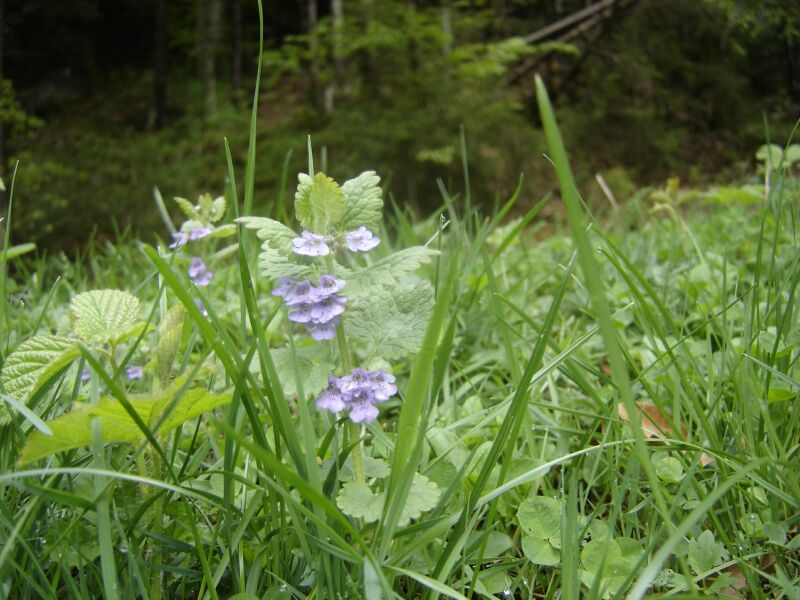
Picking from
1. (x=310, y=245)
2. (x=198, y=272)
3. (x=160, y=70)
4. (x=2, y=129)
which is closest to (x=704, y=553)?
(x=310, y=245)

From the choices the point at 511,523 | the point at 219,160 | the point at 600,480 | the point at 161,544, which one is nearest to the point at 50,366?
the point at 161,544

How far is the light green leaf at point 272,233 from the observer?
0.66 metres

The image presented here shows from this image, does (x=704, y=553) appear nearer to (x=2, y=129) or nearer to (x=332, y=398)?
(x=332, y=398)

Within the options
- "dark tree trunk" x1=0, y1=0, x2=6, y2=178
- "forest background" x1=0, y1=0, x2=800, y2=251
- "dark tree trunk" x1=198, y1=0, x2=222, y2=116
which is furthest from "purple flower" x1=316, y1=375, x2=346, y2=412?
"dark tree trunk" x1=198, y1=0, x2=222, y2=116

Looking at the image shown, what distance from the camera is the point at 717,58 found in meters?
8.93

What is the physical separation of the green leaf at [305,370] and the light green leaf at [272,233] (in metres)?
0.12

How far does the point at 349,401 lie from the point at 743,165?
989cm

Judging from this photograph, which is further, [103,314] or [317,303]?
[103,314]

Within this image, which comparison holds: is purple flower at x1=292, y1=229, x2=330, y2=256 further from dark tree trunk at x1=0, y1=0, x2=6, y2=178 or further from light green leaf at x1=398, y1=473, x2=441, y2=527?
dark tree trunk at x1=0, y1=0, x2=6, y2=178

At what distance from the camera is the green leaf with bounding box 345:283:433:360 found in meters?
0.73

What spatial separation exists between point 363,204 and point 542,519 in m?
0.46

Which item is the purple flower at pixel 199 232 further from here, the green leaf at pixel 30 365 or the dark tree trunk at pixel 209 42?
the dark tree trunk at pixel 209 42

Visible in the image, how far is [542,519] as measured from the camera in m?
0.78

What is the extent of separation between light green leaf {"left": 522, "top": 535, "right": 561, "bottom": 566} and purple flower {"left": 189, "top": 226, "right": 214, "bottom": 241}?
0.80 m
